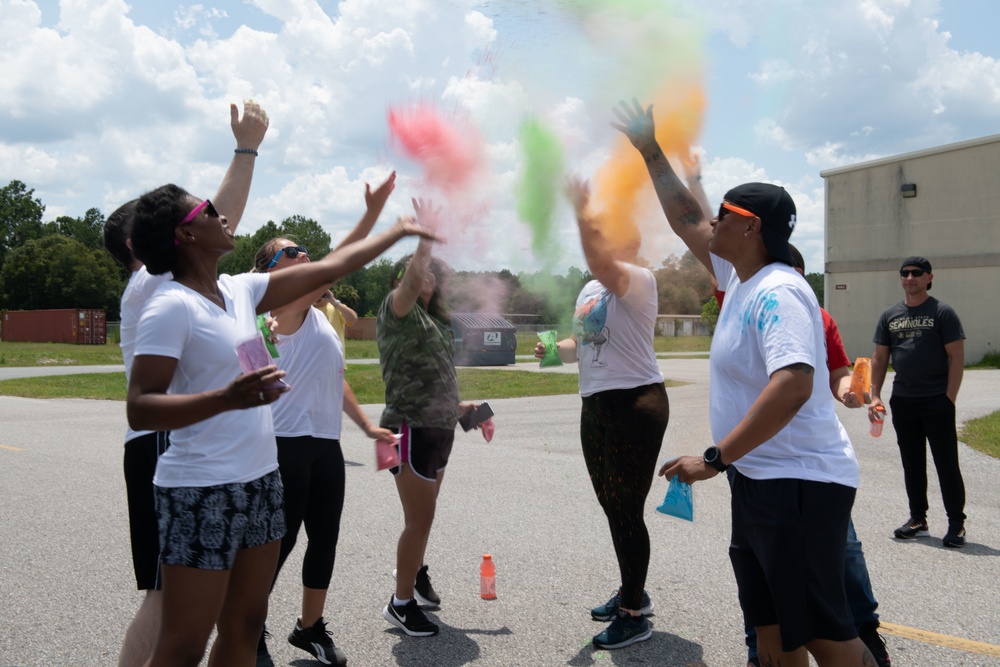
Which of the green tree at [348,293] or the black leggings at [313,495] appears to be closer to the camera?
the black leggings at [313,495]

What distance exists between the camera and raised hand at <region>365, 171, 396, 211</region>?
3574 mm

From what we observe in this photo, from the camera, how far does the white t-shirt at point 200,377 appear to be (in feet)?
7.88

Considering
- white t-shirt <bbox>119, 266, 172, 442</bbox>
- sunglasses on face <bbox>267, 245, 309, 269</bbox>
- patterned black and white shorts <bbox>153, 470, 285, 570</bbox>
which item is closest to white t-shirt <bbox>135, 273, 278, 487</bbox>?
patterned black and white shorts <bbox>153, 470, 285, 570</bbox>

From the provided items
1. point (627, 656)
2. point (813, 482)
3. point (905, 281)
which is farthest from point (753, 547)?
point (905, 281)

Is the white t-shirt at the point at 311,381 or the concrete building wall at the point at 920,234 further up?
the concrete building wall at the point at 920,234

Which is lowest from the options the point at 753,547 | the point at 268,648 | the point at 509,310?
the point at 268,648

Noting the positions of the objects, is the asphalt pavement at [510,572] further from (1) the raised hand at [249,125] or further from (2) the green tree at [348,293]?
(2) the green tree at [348,293]

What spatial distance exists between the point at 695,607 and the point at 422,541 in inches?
58.6

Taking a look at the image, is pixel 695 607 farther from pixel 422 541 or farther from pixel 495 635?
pixel 422 541

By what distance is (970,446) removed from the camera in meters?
10.0

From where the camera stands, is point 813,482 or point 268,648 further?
point 268,648

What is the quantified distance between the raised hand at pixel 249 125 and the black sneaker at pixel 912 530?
194 inches

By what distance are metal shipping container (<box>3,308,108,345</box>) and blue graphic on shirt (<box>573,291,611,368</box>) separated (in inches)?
2029

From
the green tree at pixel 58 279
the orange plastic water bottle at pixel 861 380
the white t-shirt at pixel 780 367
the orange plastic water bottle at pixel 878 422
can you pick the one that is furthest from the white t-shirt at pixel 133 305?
the green tree at pixel 58 279
